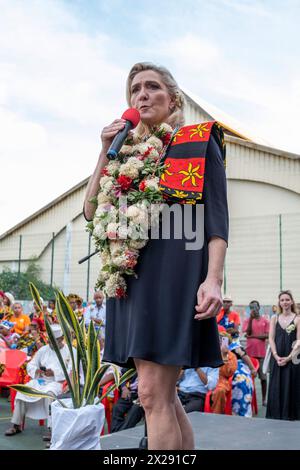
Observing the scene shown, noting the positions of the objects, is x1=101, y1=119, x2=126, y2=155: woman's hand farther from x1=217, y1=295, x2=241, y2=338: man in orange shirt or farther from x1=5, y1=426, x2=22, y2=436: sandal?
x1=217, y1=295, x2=241, y2=338: man in orange shirt

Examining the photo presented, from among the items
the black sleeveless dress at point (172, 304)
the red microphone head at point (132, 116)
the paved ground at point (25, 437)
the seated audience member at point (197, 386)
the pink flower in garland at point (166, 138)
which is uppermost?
the red microphone head at point (132, 116)

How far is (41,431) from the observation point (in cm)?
616

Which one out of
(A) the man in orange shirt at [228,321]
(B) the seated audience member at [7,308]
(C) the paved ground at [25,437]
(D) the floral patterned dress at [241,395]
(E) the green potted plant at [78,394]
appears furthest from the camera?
(B) the seated audience member at [7,308]

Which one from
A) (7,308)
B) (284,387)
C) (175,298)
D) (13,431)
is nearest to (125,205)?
(175,298)

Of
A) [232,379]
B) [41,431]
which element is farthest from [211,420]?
[41,431]

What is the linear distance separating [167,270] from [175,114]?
2.65 feet

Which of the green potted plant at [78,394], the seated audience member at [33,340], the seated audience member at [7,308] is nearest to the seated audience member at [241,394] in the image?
the seated audience member at [33,340]

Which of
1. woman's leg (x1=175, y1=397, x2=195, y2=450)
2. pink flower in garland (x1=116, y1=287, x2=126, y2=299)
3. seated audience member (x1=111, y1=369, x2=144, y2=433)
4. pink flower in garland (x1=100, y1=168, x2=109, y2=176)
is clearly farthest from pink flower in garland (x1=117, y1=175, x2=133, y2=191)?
seated audience member (x1=111, y1=369, x2=144, y2=433)

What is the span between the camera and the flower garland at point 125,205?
7.41 feet

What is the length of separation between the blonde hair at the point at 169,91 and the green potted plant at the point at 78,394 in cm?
144

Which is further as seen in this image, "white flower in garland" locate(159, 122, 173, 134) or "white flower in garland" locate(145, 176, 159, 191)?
"white flower in garland" locate(159, 122, 173, 134)

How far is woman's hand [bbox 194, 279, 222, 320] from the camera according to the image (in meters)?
2.04

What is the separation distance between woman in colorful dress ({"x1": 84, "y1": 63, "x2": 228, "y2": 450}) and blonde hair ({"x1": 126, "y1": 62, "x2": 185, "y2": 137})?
0.56ft

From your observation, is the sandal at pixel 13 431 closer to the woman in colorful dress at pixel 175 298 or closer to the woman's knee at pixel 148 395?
the woman in colorful dress at pixel 175 298
